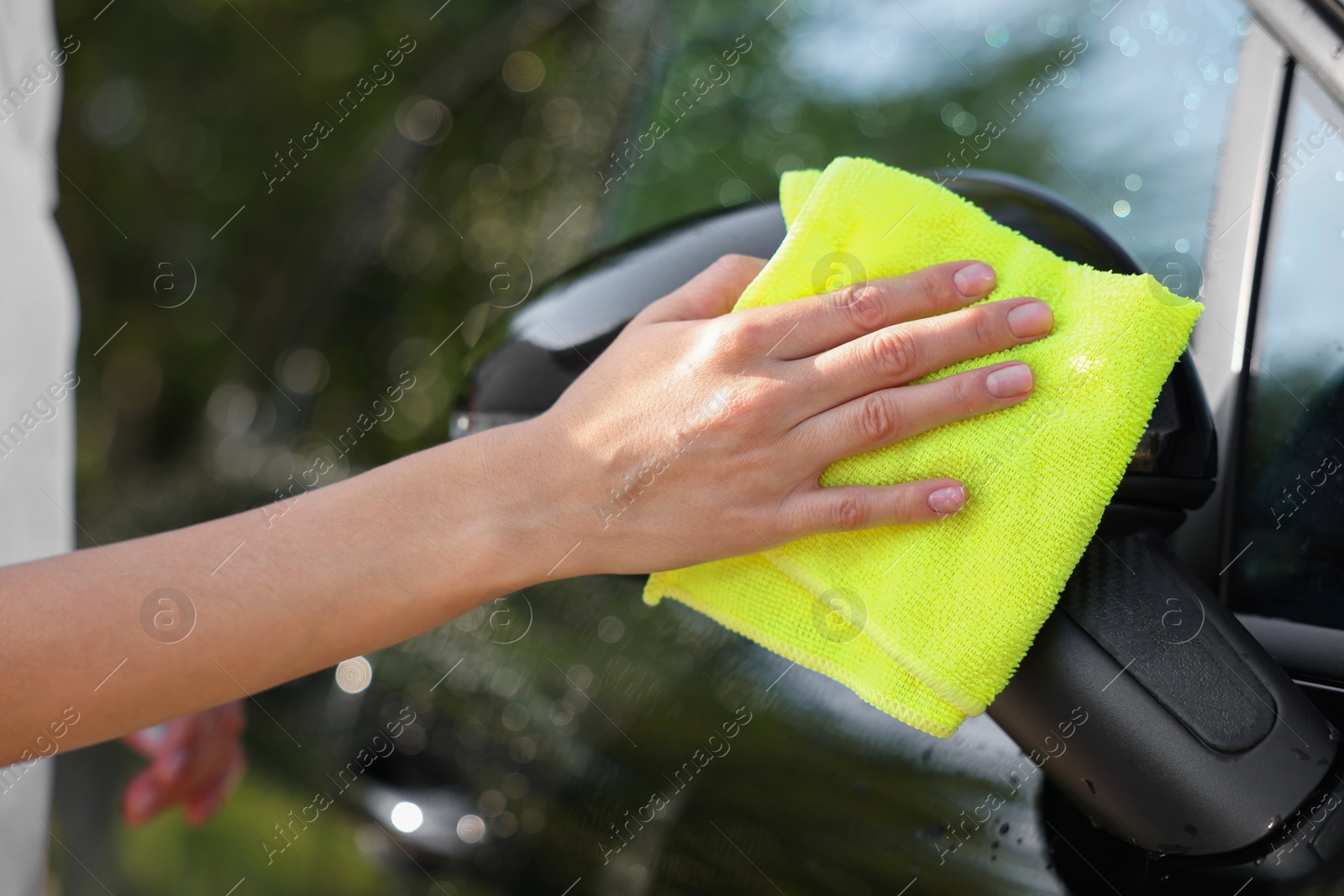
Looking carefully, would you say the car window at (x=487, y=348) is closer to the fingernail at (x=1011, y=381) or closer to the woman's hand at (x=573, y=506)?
the woman's hand at (x=573, y=506)

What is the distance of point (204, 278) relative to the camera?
3221mm

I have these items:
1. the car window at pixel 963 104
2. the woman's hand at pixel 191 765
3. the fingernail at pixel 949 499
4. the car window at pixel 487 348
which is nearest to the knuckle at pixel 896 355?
the fingernail at pixel 949 499

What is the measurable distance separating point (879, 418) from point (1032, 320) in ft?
0.46

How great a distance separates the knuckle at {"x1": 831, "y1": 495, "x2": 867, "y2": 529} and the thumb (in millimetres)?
227

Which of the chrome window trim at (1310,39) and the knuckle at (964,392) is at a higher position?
the knuckle at (964,392)

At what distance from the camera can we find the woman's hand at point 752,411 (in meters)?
0.73

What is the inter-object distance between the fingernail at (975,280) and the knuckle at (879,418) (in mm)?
120

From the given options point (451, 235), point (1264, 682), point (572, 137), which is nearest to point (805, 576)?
point (1264, 682)

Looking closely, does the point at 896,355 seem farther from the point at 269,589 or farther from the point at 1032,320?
the point at 269,589

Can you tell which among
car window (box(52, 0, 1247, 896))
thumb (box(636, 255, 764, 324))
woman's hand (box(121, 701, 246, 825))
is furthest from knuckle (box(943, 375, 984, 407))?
woman's hand (box(121, 701, 246, 825))

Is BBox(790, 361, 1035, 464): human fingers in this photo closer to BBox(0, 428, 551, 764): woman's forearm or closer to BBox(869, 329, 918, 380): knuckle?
BBox(869, 329, 918, 380): knuckle

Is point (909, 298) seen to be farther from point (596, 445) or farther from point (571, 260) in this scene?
point (571, 260)

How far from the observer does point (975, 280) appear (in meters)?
0.76

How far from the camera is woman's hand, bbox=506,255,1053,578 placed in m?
0.73
